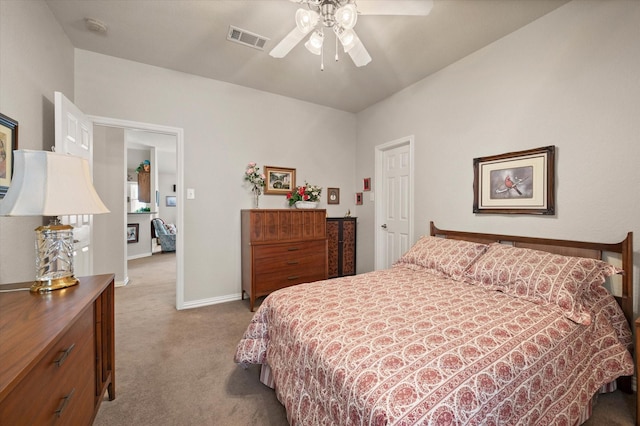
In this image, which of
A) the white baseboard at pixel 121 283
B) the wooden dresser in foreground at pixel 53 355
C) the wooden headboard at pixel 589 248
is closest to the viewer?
the wooden dresser in foreground at pixel 53 355

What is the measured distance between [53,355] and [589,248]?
2987 millimetres

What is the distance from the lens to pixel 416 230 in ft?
10.6

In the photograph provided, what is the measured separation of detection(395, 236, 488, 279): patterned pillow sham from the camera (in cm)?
219

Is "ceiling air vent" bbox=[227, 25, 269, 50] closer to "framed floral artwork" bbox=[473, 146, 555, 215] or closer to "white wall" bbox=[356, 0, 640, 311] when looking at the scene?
"white wall" bbox=[356, 0, 640, 311]

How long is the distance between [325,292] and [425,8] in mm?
1900

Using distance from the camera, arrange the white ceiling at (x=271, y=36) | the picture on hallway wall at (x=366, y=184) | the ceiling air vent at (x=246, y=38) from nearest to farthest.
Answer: the white ceiling at (x=271, y=36)
the ceiling air vent at (x=246, y=38)
the picture on hallway wall at (x=366, y=184)

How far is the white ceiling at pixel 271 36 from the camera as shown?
81.2 inches

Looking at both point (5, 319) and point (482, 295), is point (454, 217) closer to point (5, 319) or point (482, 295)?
point (482, 295)

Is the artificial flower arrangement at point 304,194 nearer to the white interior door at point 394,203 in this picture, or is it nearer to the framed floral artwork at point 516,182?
the white interior door at point 394,203

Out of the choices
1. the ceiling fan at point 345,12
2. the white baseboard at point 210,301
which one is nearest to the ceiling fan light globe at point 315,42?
the ceiling fan at point 345,12

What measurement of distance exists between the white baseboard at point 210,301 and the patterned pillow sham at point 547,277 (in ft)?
9.01

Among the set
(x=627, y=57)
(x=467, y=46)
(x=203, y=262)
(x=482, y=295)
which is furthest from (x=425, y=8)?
(x=203, y=262)

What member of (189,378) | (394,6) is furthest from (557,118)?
(189,378)

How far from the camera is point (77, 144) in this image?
2.34 meters
